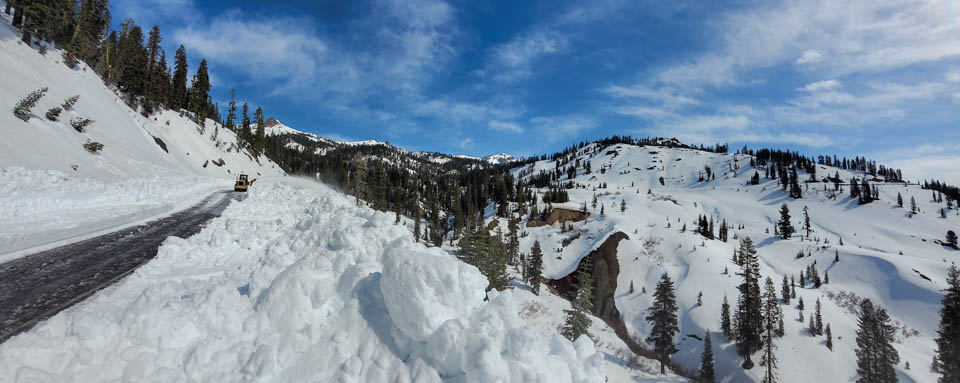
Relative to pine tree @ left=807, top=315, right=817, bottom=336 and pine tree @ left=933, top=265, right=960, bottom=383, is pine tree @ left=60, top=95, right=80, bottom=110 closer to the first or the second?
pine tree @ left=933, top=265, right=960, bottom=383

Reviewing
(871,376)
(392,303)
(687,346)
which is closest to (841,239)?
(687,346)

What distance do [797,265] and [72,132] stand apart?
127 meters

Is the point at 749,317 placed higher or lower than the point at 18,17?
lower

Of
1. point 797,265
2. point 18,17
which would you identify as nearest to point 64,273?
point 18,17

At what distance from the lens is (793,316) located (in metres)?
56.0

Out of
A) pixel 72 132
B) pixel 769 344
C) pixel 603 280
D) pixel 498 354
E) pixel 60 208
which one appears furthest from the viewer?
pixel 603 280

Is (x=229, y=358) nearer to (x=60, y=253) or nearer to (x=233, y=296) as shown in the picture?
(x=233, y=296)

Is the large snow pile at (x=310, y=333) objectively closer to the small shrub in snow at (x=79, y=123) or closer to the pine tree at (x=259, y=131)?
the small shrub in snow at (x=79, y=123)

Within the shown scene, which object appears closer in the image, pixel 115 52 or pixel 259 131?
pixel 115 52

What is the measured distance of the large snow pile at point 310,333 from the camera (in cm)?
423

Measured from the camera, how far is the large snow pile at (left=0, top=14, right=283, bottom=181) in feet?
65.3

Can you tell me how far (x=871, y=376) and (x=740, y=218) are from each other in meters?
123

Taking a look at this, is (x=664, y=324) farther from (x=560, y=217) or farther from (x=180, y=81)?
(x=180, y=81)

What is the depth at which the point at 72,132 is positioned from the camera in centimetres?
2573
